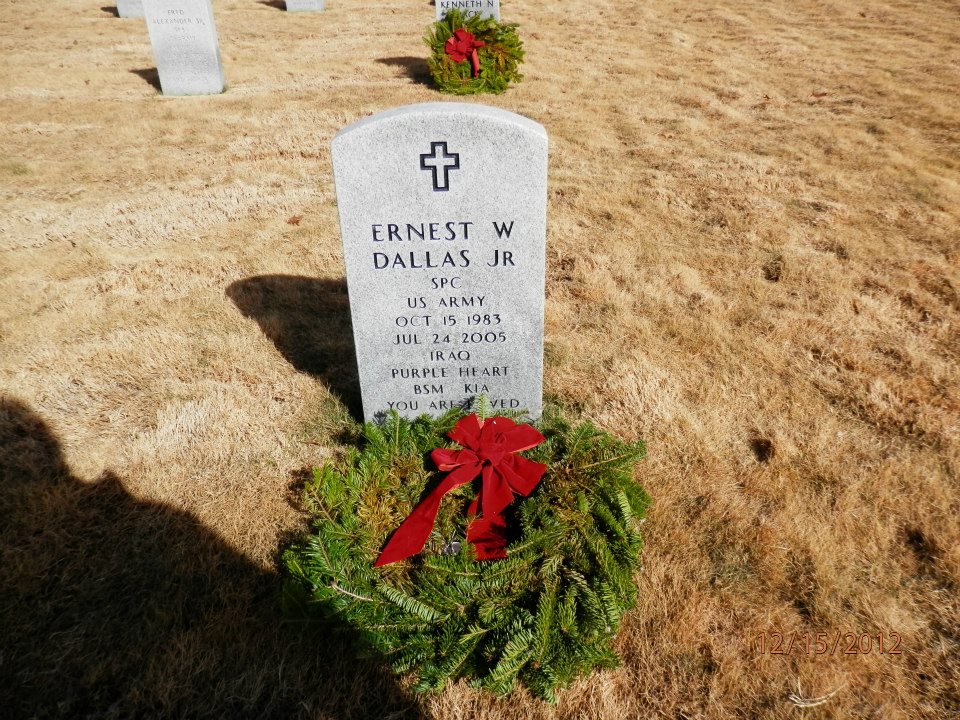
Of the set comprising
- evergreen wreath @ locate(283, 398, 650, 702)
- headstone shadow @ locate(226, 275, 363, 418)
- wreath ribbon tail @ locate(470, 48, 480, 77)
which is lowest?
headstone shadow @ locate(226, 275, 363, 418)

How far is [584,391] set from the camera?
12.1 feet

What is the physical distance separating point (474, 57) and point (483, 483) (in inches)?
322

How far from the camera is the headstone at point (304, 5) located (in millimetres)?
15344

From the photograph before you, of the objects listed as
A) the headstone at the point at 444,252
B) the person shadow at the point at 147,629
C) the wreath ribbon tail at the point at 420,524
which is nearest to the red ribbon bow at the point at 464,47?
the headstone at the point at 444,252

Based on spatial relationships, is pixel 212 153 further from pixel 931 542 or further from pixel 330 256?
pixel 931 542

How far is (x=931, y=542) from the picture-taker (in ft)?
8.94

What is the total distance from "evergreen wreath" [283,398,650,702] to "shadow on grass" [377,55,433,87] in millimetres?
8546

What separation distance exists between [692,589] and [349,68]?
A: 35.1ft

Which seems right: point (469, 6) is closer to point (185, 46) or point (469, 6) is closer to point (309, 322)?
point (185, 46)

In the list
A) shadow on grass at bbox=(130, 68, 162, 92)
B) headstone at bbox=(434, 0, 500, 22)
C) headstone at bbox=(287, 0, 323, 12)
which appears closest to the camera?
shadow on grass at bbox=(130, 68, 162, 92)

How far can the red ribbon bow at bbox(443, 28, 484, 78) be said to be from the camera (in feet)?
29.8

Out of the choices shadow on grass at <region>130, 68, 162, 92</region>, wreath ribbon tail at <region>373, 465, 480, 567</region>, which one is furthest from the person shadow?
shadow on grass at <region>130, 68, 162, 92</region>

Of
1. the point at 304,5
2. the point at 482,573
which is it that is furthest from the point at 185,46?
the point at 482,573

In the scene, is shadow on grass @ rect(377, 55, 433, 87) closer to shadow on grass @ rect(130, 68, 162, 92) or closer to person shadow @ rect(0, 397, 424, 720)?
shadow on grass @ rect(130, 68, 162, 92)
